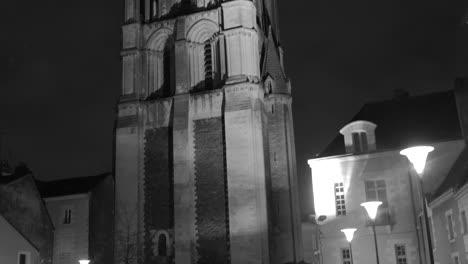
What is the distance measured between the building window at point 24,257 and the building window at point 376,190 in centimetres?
1826

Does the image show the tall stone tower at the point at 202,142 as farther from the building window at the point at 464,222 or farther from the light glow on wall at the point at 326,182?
the building window at the point at 464,222

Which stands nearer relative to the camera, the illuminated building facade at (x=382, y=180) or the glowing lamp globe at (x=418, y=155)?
the glowing lamp globe at (x=418, y=155)

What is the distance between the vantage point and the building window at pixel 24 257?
96.2 feet

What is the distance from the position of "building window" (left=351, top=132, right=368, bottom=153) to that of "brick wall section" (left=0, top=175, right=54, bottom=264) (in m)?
19.0

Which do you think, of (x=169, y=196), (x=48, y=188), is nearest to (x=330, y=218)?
(x=169, y=196)

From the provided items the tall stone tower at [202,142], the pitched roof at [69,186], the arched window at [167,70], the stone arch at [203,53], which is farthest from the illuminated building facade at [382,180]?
the pitched roof at [69,186]

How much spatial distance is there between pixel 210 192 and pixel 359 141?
885 centimetres

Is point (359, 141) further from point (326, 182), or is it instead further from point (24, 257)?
point (24, 257)

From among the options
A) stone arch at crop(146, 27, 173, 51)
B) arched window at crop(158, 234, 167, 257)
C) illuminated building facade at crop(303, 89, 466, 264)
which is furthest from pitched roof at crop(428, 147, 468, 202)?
stone arch at crop(146, 27, 173, 51)

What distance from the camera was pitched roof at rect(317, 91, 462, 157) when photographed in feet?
104

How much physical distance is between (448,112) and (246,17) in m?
12.8

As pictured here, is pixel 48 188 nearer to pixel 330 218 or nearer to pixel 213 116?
pixel 213 116

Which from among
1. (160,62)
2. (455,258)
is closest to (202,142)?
(160,62)

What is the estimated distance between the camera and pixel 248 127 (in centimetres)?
3081
